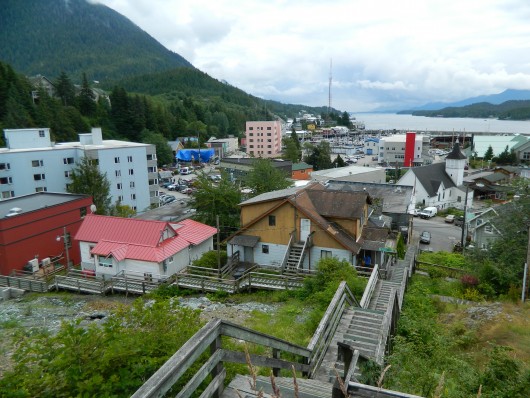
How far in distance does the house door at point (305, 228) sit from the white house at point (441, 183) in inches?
1352

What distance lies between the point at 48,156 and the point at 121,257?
27403mm

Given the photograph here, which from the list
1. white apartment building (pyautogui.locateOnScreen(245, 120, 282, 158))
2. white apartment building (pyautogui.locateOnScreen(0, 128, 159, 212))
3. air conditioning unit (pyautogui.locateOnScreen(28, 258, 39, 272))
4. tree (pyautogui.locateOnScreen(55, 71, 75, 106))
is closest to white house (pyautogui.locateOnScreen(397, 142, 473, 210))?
white apartment building (pyautogui.locateOnScreen(0, 128, 159, 212))

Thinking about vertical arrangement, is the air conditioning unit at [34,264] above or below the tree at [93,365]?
below

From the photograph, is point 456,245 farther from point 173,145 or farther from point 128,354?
point 173,145

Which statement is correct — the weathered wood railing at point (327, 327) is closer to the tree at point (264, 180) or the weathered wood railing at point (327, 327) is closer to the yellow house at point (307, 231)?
the yellow house at point (307, 231)

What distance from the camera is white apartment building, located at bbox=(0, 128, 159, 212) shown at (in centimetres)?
4046

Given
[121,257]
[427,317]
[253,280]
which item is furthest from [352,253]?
[121,257]

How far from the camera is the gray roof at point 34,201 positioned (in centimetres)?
2750

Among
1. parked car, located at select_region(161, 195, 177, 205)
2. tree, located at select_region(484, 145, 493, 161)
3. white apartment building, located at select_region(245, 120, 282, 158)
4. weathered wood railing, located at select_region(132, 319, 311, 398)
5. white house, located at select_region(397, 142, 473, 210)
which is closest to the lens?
weathered wood railing, located at select_region(132, 319, 311, 398)

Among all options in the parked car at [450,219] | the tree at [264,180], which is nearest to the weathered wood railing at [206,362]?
the tree at [264,180]

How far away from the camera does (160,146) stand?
3351 inches

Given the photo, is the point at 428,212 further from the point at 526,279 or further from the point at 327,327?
the point at 327,327

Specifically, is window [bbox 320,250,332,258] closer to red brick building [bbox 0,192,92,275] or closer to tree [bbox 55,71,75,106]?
red brick building [bbox 0,192,92,275]

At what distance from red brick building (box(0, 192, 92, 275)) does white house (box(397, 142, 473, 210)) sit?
4287cm
